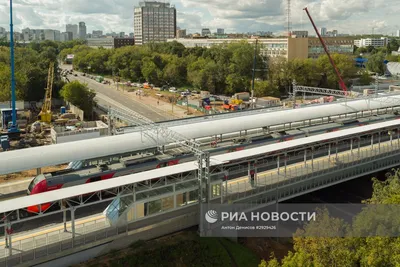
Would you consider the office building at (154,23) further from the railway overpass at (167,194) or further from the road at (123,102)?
the railway overpass at (167,194)

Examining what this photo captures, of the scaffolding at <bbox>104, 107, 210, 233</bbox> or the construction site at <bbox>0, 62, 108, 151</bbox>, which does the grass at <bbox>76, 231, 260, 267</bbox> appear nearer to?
the scaffolding at <bbox>104, 107, 210, 233</bbox>

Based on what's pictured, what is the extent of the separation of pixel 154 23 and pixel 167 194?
113 m

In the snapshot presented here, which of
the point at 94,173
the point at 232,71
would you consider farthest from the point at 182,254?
the point at 232,71

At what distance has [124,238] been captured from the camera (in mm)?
12453

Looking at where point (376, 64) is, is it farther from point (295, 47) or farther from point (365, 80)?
point (295, 47)

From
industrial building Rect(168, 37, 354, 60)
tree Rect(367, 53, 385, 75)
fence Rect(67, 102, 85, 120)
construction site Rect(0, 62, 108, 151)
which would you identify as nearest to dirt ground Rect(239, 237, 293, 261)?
construction site Rect(0, 62, 108, 151)

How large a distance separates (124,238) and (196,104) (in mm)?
30410

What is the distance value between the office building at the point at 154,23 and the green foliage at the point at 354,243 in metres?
112

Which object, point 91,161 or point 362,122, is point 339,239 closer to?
point 91,161

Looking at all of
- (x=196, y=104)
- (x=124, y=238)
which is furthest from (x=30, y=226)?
(x=196, y=104)

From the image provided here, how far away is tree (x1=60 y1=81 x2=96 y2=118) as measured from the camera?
36188mm

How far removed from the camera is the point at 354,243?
9.78m

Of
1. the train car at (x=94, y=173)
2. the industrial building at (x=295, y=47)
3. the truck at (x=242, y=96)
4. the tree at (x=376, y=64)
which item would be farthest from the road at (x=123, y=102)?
the tree at (x=376, y=64)

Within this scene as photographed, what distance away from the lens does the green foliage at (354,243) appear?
9195 millimetres
